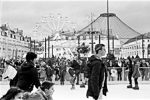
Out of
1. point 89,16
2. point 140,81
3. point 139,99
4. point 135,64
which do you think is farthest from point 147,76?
point 89,16

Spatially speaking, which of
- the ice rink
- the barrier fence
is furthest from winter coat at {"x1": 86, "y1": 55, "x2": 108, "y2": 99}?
the barrier fence

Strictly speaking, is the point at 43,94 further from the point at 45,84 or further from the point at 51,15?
the point at 51,15

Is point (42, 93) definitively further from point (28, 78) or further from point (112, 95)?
Answer: point (112, 95)

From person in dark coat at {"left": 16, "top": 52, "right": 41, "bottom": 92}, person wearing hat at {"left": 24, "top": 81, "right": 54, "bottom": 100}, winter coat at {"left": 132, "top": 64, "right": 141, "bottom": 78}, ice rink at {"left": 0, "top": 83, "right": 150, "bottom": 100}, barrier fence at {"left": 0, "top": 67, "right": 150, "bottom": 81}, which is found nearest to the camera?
person wearing hat at {"left": 24, "top": 81, "right": 54, "bottom": 100}

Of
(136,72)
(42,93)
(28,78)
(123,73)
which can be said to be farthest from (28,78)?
(123,73)

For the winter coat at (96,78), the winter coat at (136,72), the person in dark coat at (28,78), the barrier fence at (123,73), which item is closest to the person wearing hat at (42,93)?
the person in dark coat at (28,78)

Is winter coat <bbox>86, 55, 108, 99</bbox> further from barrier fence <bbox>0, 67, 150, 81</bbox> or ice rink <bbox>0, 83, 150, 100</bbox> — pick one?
barrier fence <bbox>0, 67, 150, 81</bbox>

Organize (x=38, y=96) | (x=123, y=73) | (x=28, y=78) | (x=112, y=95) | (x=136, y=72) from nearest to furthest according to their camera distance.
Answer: (x=38, y=96) < (x=28, y=78) < (x=112, y=95) < (x=136, y=72) < (x=123, y=73)

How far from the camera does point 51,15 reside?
2905cm

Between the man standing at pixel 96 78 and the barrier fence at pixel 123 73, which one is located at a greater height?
the man standing at pixel 96 78

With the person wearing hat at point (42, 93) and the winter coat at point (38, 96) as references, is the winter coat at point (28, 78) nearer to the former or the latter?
the person wearing hat at point (42, 93)

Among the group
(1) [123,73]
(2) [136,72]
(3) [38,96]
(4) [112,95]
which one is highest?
(3) [38,96]

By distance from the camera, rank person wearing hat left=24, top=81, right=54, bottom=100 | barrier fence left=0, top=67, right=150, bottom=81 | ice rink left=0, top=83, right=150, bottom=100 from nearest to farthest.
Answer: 1. person wearing hat left=24, top=81, right=54, bottom=100
2. ice rink left=0, top=83, right=150, bottom=100
3. barrier fence left=0, top=67, right=150, bottom=81

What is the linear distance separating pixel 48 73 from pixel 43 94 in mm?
9143
